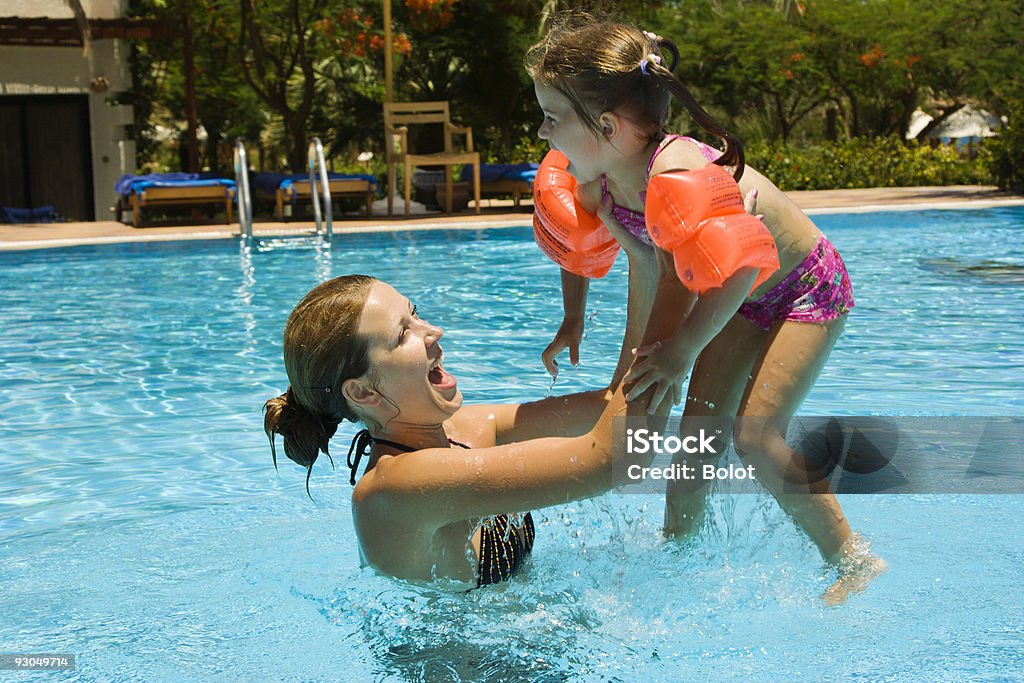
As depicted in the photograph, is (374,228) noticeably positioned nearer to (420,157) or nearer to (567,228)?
(420,157)

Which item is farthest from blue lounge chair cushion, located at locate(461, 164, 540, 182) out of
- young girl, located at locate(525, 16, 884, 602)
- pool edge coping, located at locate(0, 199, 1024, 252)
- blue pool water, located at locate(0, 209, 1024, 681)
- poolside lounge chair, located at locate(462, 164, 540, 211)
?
young girl, located at locate(525, 16, 884, 602)

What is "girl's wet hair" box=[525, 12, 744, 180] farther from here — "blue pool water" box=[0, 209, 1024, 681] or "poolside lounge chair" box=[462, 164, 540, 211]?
"poolside lounge chair" box=[462, 164, 540, 211]

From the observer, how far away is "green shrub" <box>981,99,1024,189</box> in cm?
1788

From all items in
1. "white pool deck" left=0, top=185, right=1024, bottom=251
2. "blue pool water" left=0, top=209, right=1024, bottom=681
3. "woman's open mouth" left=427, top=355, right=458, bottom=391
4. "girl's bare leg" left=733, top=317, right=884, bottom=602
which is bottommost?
"blue pool water" left=0, top=209, right=1024, bottom=681

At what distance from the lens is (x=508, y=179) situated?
1664cm

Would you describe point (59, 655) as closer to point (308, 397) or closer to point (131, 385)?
point (308, 397)

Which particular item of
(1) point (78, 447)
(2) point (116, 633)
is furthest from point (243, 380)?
(2) point (116, 633)

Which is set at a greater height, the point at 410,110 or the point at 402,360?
the point at 410,110

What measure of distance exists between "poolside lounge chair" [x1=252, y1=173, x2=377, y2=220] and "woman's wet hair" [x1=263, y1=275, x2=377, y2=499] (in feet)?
44.9

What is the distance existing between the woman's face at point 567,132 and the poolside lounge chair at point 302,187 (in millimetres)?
13434

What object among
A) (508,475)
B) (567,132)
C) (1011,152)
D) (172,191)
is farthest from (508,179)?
(508,475)

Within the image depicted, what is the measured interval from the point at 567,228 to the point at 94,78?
16.9 metres

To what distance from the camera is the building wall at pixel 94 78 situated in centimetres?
1753

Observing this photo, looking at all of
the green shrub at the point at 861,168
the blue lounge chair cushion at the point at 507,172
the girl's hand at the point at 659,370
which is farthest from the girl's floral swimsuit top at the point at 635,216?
the green shrub at the point at 861,168
